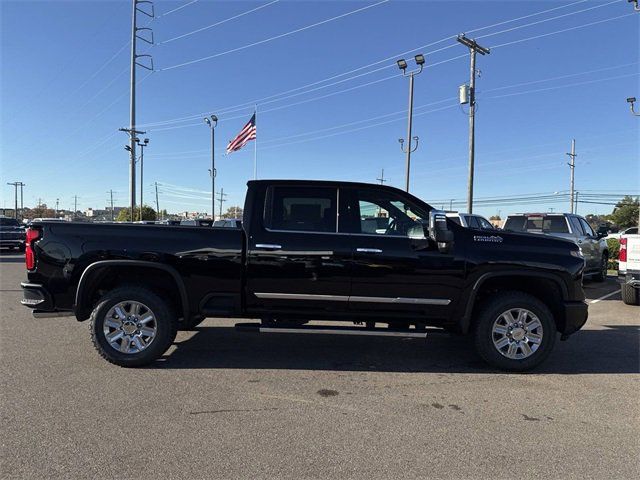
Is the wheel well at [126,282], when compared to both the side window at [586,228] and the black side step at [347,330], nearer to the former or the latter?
the black side step at [347,330]

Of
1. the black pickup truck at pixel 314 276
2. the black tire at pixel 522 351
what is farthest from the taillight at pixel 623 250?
the black tire at pixel 522 351

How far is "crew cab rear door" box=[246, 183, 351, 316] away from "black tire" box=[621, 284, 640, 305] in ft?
24.0

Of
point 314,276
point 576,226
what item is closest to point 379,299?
point 314,276

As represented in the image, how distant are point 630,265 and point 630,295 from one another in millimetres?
1034

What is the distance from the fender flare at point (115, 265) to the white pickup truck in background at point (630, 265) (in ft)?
26.3

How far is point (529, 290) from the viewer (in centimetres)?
553

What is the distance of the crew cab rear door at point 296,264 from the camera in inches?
205

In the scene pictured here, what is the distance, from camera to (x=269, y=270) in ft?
17.3

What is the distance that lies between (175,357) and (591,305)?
8.26m

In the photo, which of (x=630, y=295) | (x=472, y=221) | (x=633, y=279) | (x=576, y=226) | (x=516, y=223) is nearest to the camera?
(x=633, y=279)

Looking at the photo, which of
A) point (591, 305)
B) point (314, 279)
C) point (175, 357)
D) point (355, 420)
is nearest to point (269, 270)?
point (314, 279)

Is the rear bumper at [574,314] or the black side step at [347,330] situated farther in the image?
the rear bumper at [574,314]

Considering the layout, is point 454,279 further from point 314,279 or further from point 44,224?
point 44,224

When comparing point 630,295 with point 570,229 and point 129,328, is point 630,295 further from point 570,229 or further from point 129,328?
point 129,328
